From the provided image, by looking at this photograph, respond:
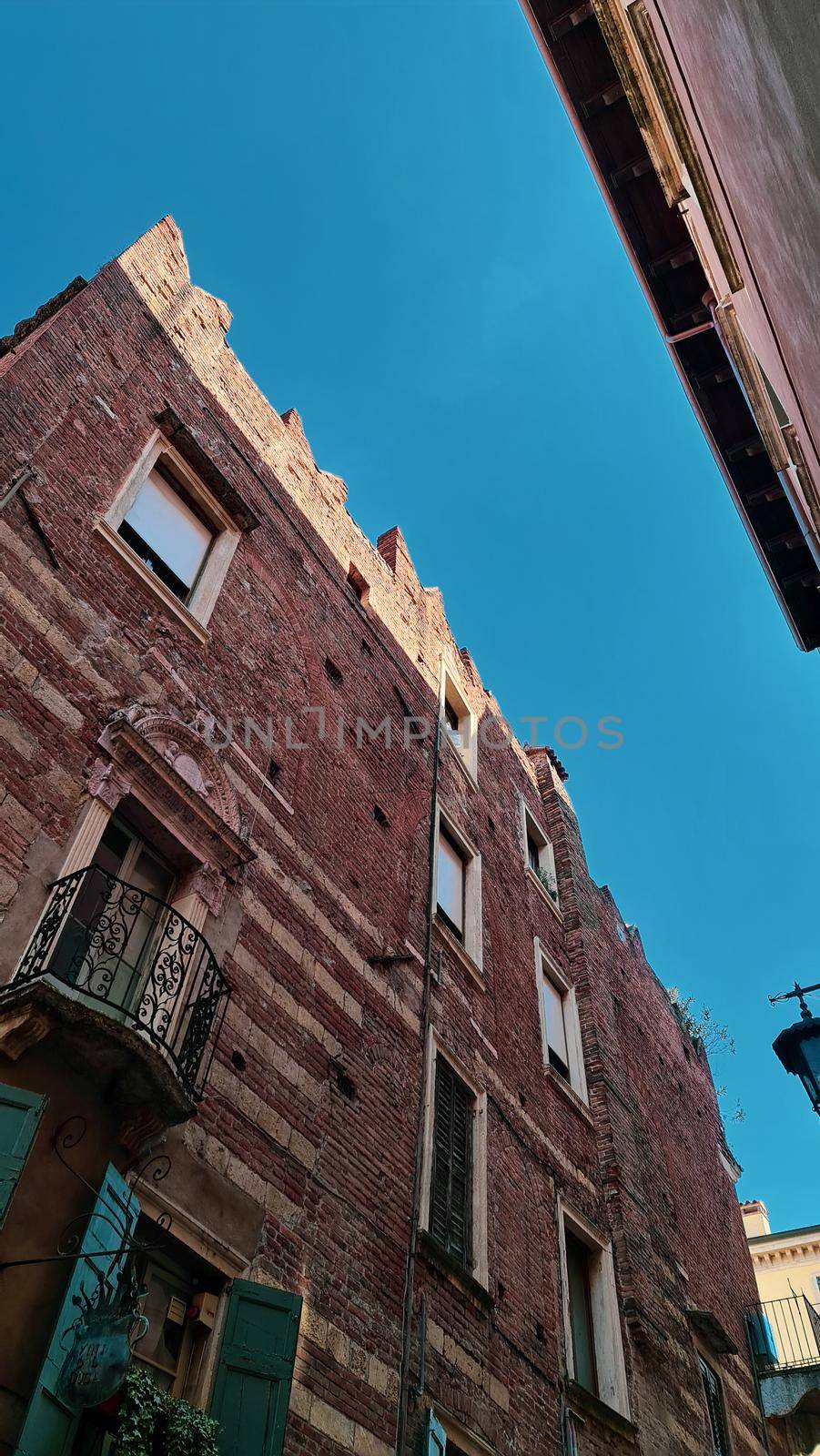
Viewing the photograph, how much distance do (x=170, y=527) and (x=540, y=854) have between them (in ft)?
33.9

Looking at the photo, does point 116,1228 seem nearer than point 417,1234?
Yes

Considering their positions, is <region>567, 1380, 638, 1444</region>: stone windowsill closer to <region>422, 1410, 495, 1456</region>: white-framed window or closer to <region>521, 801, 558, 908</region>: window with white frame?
<region>422, 1410, 495, 1456</region>: white-framed window

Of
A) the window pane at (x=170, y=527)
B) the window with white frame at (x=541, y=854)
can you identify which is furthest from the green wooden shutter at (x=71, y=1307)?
the window with white frame at (x=541, y=854)

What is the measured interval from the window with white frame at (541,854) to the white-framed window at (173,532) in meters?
8.41

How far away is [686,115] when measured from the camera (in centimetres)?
951

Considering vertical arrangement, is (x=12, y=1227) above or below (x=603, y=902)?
below

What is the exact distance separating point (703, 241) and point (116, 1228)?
9.48 metres

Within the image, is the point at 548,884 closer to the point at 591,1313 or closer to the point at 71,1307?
the point at 591,1313

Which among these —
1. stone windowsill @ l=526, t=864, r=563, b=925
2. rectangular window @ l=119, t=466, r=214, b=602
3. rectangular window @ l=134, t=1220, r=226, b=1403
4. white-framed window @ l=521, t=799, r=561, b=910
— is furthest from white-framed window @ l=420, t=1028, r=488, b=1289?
white-framed window @ l=521, t=799, r=561, b=910

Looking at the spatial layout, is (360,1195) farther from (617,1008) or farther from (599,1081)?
(617,1008)

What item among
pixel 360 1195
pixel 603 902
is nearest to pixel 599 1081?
pixel 603 902

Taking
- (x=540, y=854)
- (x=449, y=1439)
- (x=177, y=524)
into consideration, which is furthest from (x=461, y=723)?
(x=449, y=1439)

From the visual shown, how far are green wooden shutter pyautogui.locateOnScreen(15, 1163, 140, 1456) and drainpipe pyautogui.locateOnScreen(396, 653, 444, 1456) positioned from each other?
3506 millimetres

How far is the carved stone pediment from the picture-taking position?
830 centimetres
